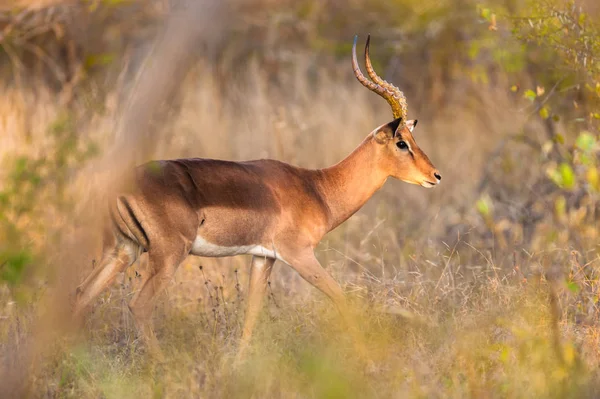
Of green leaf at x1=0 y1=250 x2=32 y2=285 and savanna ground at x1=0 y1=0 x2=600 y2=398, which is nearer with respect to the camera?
savanna ground at x1=0 y1=0 x2=600 y2=398

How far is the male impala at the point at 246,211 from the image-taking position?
5547 millimetres

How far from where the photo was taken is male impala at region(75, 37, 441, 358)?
555 centimetres

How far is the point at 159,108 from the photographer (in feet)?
11.5

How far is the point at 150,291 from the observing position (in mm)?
5531

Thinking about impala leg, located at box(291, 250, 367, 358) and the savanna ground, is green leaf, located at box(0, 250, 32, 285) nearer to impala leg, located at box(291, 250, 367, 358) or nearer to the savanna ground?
the savanna ground

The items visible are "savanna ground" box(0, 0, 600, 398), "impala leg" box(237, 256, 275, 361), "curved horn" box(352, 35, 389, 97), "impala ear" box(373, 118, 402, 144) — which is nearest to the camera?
"savanna ground" box(0, 0, 600, 398)

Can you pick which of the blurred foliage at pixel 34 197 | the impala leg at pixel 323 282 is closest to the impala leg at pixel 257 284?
the impala leg at pixel 323 282

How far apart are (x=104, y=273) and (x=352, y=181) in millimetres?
1952

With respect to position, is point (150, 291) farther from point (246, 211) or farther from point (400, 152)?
point (400, 152)

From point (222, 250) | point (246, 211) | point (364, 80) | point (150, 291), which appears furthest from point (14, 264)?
→ point (364, 80)

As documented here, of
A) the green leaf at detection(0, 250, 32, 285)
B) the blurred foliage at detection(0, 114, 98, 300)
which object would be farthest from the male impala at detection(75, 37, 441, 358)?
the green leaf at detection(0, 250, 32, 285)

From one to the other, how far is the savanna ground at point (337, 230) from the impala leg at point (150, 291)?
0.53 feet

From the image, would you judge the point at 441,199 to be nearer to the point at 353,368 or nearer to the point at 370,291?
the point at 370,291

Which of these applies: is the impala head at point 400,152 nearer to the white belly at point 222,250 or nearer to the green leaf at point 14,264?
the white belly at point 222,250
